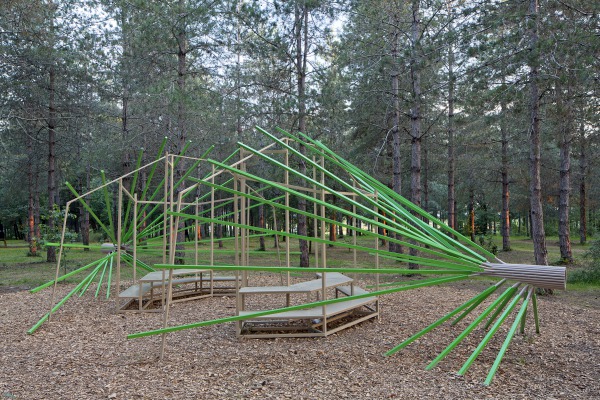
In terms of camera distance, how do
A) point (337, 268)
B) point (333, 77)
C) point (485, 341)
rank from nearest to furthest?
point (337, 268)
point (485, 341)
point (333, 77)

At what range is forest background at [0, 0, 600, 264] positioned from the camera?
8.29 meters

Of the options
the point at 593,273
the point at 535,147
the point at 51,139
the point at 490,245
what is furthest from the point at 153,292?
the point at 490,245

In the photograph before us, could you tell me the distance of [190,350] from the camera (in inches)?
214

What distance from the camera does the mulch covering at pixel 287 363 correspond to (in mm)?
4156

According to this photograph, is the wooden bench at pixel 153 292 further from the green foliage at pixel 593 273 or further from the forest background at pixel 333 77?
the green foliage at pixel 593 273

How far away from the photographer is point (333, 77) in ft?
39.1

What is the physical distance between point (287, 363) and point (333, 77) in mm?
8717

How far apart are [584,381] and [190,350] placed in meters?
4.27

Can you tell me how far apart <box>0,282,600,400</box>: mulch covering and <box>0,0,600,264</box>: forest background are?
338cm

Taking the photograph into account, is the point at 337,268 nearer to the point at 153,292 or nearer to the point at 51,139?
the point at 153,292

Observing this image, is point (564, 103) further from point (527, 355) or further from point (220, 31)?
point (220, 31)

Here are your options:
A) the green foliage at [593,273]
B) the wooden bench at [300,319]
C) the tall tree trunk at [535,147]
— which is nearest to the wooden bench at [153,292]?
the wooden bench at [300,319]

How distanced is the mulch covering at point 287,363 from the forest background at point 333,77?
3385 millimetres

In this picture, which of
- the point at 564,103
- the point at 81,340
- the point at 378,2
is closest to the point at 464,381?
the point at 81,340
